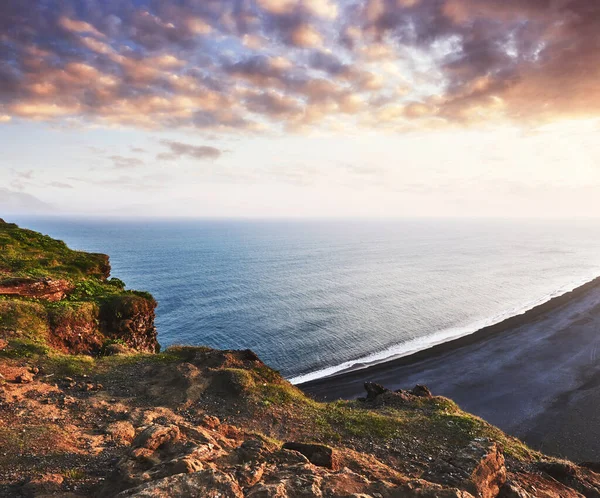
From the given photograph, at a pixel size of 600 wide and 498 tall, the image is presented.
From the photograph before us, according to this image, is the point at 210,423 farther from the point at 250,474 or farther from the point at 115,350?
the point at 115,350

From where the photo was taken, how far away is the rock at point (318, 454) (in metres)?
13.5

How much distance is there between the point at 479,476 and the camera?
44.0 ft

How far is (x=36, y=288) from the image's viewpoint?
1241 inches

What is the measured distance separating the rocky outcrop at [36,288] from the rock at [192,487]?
30.1 meters

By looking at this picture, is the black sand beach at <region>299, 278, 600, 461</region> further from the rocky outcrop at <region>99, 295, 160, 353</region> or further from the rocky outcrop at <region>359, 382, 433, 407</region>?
the rocky outcrop at <region>99, 295, 160, 353</region>

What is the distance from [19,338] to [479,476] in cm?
2934

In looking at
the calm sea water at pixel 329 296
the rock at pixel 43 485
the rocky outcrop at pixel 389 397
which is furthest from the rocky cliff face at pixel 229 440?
the calm sea water at pixel 329 296

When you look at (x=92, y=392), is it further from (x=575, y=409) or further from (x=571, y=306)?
(x=571, y=306)

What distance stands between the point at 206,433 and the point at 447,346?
204 ft

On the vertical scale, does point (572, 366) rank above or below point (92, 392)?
below

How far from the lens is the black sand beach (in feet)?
133

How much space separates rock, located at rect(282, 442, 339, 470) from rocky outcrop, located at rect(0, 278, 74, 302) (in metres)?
29.3

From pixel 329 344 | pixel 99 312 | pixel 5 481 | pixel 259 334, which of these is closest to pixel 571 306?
pixel 329 344

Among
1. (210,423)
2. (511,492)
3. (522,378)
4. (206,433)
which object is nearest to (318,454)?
(206,433)
